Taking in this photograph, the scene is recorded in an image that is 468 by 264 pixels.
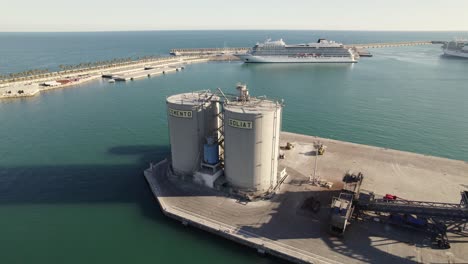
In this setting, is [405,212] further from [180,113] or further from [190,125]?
[180,113]

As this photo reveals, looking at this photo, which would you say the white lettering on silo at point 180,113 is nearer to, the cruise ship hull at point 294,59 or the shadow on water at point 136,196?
the shadow on water at point 136,196

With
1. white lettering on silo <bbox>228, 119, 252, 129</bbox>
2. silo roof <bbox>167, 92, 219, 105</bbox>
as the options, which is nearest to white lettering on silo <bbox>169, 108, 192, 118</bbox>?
silo roof <bbox>167, 92, 219, 105</bbox>

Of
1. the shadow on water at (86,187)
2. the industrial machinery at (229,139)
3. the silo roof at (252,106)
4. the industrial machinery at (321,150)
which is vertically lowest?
the shadow on water at (86,187)

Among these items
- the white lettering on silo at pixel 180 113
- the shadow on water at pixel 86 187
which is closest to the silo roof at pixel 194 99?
the white lettering on silo at pixel 180 113

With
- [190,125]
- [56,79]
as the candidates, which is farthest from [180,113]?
[56,79]

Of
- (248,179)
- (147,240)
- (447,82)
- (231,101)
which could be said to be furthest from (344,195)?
(447,82)
